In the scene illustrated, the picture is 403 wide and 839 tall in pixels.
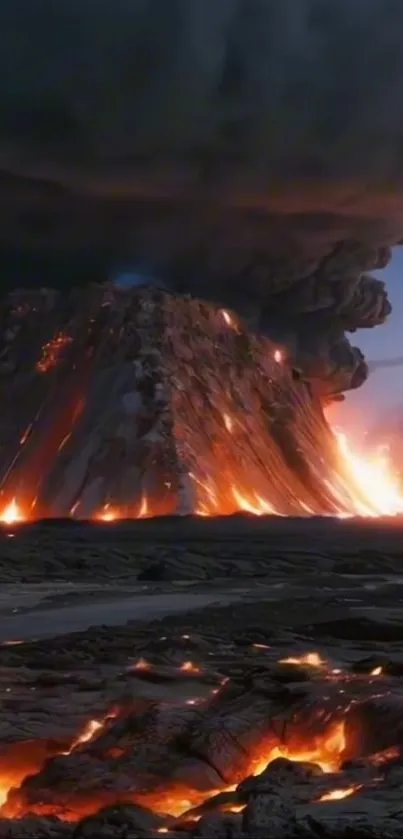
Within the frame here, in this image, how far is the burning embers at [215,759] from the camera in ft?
33.7

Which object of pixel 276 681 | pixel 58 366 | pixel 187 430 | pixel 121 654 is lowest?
pixel 276 681

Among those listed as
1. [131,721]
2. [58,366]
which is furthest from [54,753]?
[58,366]

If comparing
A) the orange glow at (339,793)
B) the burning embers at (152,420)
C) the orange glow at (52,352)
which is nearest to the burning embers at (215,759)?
the orange glow at (339,793)

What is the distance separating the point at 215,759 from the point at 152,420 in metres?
155

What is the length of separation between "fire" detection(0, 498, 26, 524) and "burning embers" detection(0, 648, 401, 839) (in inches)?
5714

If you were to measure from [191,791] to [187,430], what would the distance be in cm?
15607

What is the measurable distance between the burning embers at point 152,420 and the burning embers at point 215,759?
13458 centimetres

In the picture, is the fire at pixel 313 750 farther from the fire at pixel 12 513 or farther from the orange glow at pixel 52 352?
the orange glow at pixel 52 352

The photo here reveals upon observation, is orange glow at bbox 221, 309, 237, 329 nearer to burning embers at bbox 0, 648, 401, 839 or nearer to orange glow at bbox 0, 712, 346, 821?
burning embers at bbox 0, 648, 401, 839

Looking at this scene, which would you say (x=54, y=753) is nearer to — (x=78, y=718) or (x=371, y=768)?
(x=78, y=718)

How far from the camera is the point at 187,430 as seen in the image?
167 metres

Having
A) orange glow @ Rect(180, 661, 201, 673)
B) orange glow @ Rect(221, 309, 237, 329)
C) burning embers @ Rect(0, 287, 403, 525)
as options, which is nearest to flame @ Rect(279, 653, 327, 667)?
orange glow @ Rect(180, 661, 201, 673)

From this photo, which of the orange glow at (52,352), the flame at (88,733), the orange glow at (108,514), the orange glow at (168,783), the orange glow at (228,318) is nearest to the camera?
the orange glow at (168,783)

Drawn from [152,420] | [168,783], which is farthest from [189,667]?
[152,420]
